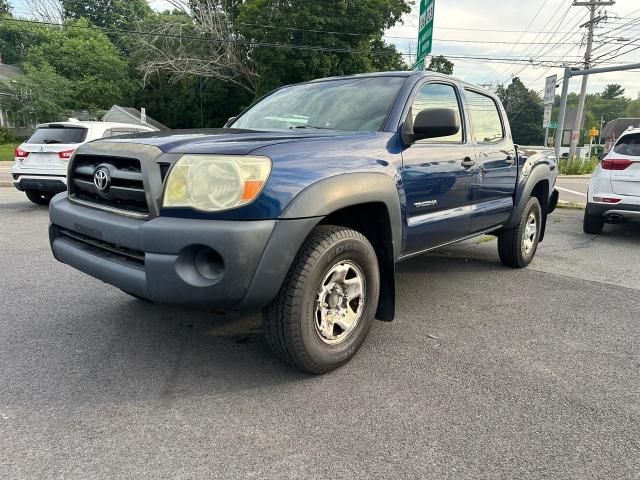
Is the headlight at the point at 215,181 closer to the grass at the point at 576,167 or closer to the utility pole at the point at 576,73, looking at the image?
the utility pole at the point at 576,73

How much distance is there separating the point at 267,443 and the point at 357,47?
101 ft

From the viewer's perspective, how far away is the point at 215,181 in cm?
242

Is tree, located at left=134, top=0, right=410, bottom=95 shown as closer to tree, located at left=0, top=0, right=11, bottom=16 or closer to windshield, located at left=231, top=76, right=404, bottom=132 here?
windshield, located at left=231, top=76, right=404, bottom=132

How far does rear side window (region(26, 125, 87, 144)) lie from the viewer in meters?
8.67

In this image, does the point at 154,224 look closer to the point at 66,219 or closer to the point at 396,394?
the point at 66,219

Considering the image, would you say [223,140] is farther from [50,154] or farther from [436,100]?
[50,154]

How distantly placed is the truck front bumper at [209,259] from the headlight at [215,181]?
10 centimetres

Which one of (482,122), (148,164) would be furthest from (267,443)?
(482,122)

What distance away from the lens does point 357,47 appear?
30.2 metres

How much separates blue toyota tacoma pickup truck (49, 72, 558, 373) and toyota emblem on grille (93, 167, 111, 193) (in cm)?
1

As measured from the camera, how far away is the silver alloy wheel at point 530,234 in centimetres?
541

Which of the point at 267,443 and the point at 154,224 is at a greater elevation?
the point at 154,224

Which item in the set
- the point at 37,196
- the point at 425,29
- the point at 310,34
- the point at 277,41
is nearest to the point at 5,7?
the point at 277,41

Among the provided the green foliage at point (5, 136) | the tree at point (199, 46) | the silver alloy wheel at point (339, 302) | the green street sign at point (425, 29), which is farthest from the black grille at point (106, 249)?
the green foliage at point (5, 136)
